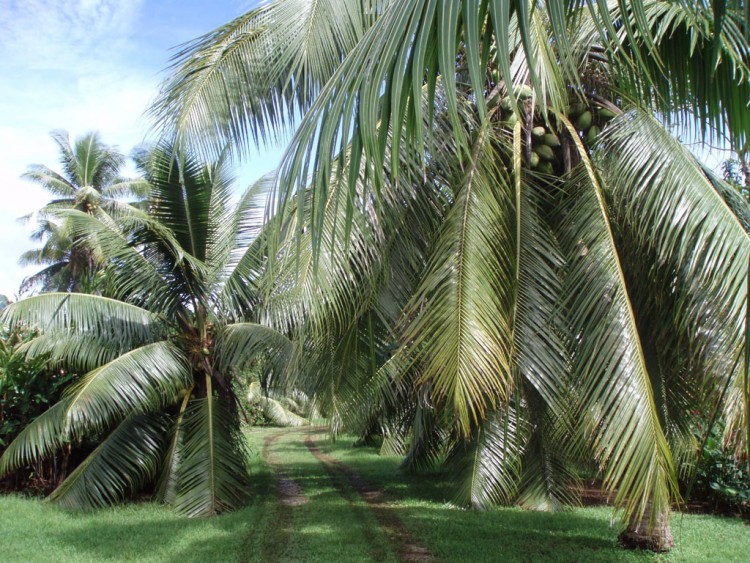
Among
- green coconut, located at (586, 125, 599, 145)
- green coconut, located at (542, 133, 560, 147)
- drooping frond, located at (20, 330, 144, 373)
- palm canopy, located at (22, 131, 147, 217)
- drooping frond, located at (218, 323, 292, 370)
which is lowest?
drooping frond, located at (20, 330, 144, 373)

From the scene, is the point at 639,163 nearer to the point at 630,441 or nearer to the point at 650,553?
the point at 630,441

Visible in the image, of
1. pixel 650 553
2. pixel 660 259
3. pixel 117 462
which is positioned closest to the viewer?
pixel 660 259

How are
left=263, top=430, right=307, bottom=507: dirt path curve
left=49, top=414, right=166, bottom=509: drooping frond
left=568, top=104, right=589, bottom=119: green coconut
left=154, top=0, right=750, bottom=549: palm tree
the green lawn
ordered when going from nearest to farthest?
left=154, top=0, right=750, bottom=549: palm tree, left=568, top=104, right=589, bottom=119: green coconut, the green lawn, left=49, top=414, right=166, bottom=509: drooping frond, left=263, top=430, right=307, bottom=507: dirt path curve

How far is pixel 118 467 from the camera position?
32.0ft

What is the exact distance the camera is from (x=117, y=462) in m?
9.80

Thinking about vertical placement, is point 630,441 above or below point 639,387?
below

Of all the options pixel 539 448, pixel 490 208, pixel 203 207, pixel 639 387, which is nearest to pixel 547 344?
pixel 639 387

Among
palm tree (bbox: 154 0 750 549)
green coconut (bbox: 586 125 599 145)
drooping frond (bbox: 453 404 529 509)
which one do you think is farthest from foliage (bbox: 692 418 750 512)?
green coconut (bbox: 586 125 599 145)

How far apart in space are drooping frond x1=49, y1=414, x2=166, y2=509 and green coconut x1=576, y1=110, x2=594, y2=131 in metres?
8.03

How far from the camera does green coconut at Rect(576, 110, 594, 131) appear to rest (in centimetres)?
620

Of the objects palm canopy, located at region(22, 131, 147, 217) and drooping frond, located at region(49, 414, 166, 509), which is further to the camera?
palm canopy, located at region(22, 131, 147, 217)

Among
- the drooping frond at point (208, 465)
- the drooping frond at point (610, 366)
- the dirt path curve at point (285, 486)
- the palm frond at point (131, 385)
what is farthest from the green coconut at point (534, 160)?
the dirt path curve at point (285, 486)

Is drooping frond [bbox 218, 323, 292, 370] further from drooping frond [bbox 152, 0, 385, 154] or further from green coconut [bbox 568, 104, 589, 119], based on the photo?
green coconut [bbox 568, 104, 589, 119]

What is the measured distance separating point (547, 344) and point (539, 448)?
4695mm
